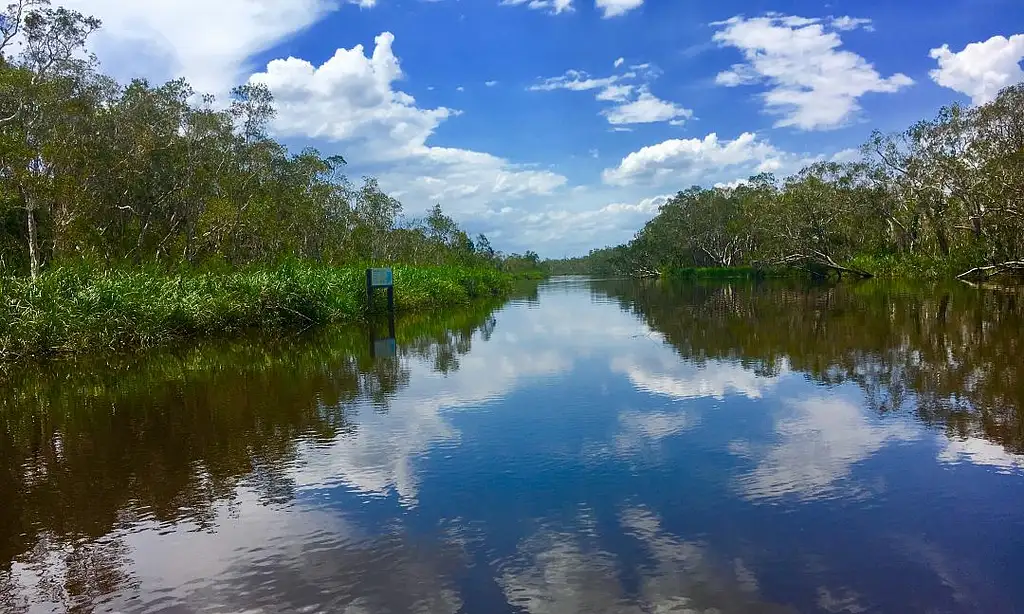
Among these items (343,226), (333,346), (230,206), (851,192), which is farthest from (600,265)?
(333,346)

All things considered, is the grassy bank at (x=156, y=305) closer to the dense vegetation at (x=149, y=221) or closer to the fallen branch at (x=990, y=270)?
the dense vegetation at (x=149, y=221)

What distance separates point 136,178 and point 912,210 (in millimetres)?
42886

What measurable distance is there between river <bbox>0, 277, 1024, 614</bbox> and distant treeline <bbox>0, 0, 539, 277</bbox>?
990 cm

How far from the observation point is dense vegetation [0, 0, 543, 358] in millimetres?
13711

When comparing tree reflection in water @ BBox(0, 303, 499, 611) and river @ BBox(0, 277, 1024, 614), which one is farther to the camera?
tree reflection in water @ BBox(0, 303, 499, 611)

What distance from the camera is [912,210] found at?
142 ft

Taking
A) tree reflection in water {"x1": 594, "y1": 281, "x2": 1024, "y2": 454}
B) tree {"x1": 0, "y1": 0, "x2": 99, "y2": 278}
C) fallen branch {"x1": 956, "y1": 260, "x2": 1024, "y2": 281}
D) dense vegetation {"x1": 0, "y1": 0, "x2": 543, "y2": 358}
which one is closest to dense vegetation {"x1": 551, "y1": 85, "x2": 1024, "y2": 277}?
fallen branch {"x1": 956, "y1": 260, "x2": 1024, "y2": 281}

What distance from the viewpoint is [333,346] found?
1435cm

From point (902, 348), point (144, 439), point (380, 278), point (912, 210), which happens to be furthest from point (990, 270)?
point (144, 439)

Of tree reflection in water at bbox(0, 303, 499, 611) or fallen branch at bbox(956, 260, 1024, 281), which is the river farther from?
fallen branch at bbox(956, 260, 1024, 281)

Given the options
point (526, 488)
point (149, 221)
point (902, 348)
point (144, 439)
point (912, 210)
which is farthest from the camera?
→ point (912, 210)

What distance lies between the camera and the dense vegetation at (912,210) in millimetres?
32906

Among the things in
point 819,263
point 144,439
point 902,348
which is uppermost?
point 819,263

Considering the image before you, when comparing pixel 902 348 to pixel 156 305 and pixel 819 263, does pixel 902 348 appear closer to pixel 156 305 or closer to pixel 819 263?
pixel 156 305
